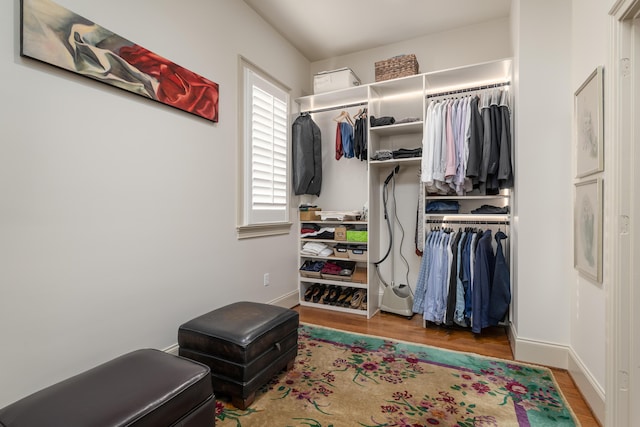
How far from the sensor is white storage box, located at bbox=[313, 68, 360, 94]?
3387 millimetres

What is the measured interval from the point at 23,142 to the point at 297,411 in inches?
74.7

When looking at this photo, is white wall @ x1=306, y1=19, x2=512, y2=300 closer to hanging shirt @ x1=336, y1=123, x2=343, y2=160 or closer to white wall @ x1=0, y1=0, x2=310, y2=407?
hanging shirt @ x1=336, y1=123, x2=343, y2=160

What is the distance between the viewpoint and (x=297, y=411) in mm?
1676

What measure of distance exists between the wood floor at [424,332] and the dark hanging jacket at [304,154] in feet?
4.60

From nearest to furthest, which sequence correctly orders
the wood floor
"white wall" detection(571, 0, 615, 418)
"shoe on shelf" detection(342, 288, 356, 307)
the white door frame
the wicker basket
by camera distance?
the white door frame → "white wall" detection(571, 0, 615, 418) → the wood floor → the wicker basket → "shoe on shelf" detection(342, 288, 356, 307)

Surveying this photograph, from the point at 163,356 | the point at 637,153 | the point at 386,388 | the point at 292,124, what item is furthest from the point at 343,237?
the point at 637,153

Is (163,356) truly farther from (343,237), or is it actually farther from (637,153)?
(637,153)

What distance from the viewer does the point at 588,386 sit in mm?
1740

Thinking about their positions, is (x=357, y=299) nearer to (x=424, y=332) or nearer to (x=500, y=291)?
(x=424, y=332)

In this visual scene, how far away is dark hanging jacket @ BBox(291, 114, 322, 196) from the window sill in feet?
1.41

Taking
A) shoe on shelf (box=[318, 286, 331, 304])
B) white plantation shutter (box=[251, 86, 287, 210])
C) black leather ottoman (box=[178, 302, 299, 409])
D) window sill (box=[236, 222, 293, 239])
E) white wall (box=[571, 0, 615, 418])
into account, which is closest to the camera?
white wall (box=[571, 0, 615, 418])

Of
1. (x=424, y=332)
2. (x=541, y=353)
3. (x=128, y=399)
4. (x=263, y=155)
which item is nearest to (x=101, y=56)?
(x=263, y=155)

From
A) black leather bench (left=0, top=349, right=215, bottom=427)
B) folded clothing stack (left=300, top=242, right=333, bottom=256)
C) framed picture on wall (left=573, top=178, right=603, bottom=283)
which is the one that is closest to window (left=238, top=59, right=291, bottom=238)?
folded clothing stack (left=300, top=242, right=333, bottom=256)

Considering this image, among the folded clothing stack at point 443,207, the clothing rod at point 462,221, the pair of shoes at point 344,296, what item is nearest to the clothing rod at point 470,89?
the folded clothing stack at point 443,207
